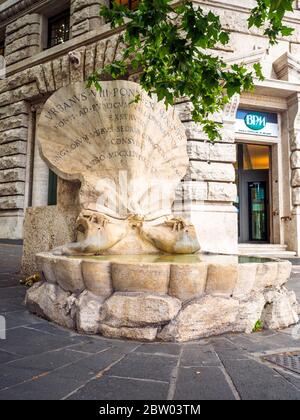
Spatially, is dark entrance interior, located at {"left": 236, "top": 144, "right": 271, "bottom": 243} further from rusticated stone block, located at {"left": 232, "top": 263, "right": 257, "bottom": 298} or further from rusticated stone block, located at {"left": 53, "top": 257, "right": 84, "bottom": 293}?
rusticated stone block, located at {"left": 53, "top": 257, "right": 84, "bottom": 293}

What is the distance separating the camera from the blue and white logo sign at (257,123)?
8.77 m

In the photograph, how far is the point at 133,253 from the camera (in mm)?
3223

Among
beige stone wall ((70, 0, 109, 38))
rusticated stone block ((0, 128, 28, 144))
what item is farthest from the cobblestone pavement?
beige stone wall ((70, 0, 109, 38))

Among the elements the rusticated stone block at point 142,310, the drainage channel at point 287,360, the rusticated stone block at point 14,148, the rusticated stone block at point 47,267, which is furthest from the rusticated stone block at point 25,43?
the drainage channel at point 287,360

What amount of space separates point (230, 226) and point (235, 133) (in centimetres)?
258

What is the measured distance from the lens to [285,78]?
861 centimetres

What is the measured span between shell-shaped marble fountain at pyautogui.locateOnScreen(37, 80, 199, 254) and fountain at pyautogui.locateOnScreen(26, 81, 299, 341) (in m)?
0.01

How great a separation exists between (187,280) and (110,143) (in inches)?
84.4

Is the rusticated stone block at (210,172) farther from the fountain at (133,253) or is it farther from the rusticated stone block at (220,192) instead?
the fountain at (133,253)

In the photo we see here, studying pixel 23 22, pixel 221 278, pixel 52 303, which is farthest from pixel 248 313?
pixel 23 22

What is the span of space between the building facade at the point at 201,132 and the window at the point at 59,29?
0.04 metres

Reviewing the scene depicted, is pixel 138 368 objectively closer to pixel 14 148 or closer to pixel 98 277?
pixel 98 277
